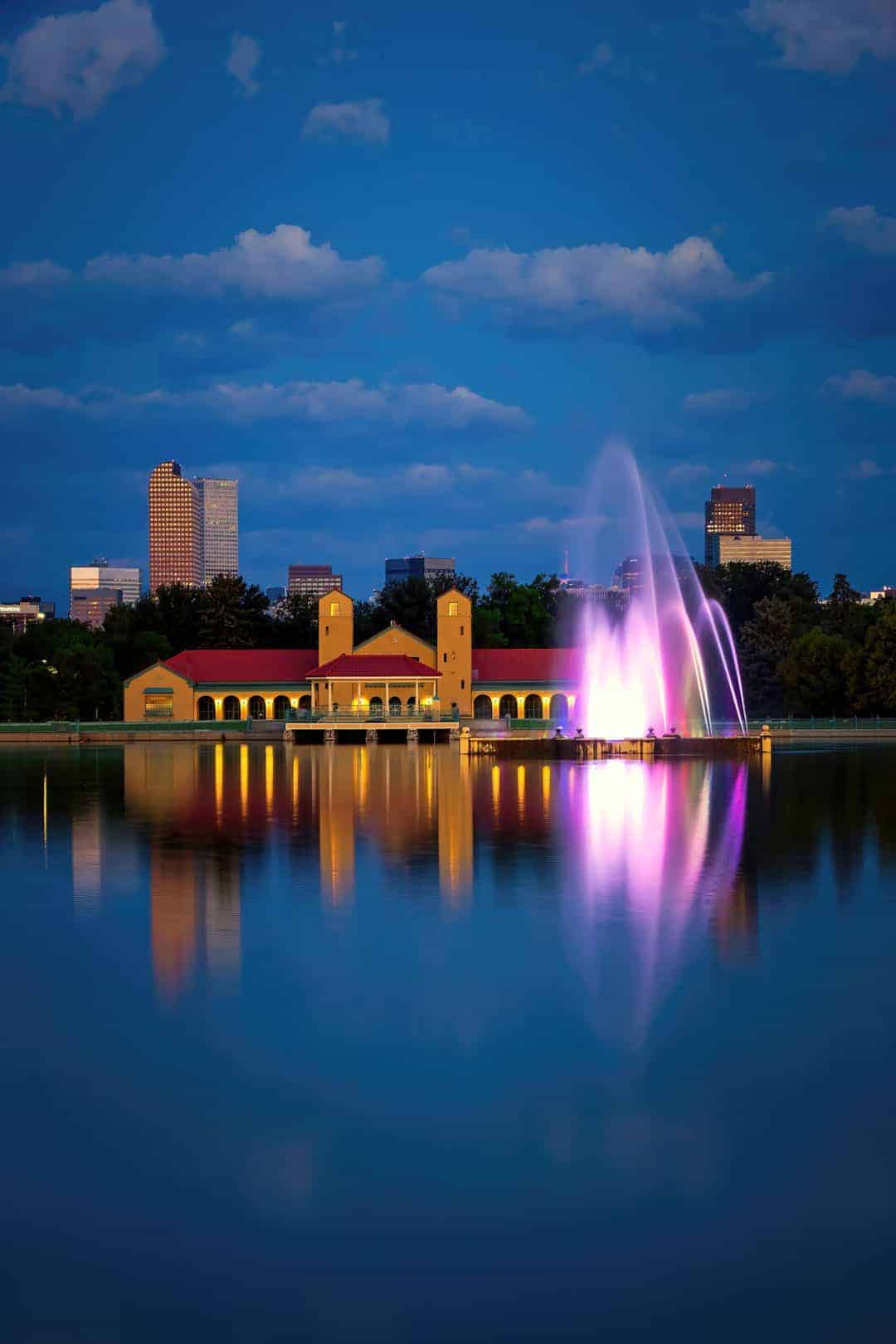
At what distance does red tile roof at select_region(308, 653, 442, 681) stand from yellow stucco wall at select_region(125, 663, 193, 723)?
27.0 ft

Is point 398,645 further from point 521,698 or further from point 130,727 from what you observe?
point 130,727

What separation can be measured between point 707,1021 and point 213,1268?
6.18m

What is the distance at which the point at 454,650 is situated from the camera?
79.0 meters

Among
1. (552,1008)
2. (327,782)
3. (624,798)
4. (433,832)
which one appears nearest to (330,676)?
(327,782)

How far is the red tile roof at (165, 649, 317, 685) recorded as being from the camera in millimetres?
81125

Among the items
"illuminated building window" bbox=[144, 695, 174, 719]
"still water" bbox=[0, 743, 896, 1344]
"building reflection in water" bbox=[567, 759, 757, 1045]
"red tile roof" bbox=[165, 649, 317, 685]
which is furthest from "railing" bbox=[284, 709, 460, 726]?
"still water" bbox=[0, 743, 896, 1344]

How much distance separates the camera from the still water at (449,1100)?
7891mm

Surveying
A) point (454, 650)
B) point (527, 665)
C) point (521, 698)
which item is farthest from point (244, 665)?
point (527, 665)

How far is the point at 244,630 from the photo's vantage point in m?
97.9

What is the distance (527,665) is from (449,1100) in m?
71.1

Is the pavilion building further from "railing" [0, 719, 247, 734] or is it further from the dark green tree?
the dark green tree

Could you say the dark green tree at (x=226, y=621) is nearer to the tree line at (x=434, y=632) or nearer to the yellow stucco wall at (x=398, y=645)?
the tree line at (x=434, y=632)

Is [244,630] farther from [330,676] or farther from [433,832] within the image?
[433,832]

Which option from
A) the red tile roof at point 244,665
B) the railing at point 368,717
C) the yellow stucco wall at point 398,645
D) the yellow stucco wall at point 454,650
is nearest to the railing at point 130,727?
the red tile roof at point 244,665
